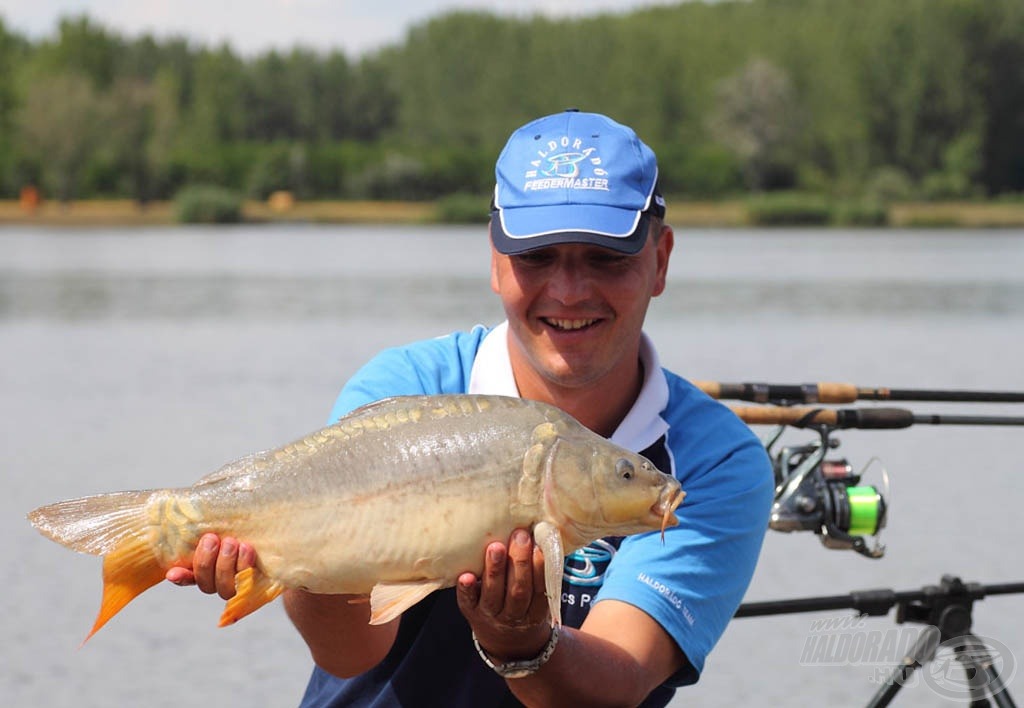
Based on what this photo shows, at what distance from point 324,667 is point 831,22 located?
8415 cm

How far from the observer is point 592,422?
2.95 m

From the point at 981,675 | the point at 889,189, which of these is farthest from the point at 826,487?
the point at 889,189

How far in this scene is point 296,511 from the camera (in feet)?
7.80

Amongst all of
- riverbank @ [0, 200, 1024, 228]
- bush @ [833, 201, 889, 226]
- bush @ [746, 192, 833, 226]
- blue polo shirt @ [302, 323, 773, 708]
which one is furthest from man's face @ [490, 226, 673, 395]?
bush @ [746, 192, 833, 226]

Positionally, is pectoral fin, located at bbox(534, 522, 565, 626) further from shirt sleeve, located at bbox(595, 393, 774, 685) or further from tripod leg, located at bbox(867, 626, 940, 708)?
tripod leg, located at bbox(867, 626, 940, 708)

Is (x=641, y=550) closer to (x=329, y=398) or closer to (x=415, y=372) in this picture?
(x=415, y=372)

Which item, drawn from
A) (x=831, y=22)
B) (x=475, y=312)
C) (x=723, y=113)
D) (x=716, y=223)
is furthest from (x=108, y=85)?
(x=475, y=312)

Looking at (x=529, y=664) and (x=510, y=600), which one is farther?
(x=529, y=664)

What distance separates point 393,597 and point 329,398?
9.62m

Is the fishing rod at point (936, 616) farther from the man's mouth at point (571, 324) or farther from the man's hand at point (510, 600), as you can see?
the man's hand at point (510, 600)

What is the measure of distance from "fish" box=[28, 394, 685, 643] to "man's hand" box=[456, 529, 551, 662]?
2 centimetres

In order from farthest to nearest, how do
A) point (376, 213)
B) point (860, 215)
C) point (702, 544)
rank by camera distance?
point (376, 213) → point (860, 215) → point (702, 544)

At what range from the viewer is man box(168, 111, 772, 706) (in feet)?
9.07

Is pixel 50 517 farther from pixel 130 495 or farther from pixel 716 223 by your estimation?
pixel 716 223
